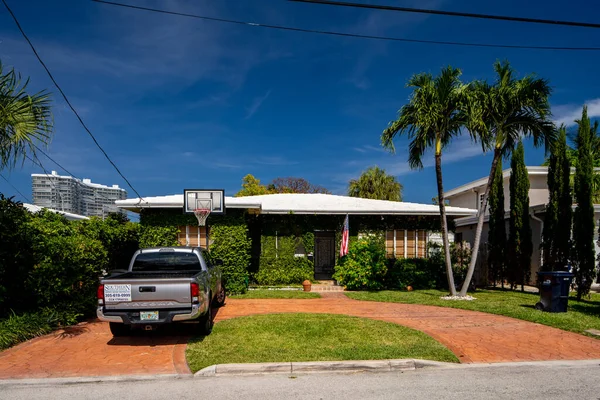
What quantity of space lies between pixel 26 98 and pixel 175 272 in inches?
170

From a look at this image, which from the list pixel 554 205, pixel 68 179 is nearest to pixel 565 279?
pixel 554 205

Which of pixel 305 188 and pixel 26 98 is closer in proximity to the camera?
pixel 26 98

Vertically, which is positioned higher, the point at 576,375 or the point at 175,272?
the point at 175,272

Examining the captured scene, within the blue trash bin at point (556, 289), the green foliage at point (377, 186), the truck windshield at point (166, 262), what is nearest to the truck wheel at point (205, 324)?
the truck windshield at point (166, 262)

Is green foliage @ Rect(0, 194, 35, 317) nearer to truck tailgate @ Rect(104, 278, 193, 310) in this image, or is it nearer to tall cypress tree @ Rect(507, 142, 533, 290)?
truck tailgate @ Rect(104, 278, 193, 310)

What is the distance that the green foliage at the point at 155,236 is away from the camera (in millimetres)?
14117

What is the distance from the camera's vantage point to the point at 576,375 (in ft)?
18.8

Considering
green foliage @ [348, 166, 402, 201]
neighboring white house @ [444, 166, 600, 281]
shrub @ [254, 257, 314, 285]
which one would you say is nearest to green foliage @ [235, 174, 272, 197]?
green foliage @ [348, 166, 402, 201]

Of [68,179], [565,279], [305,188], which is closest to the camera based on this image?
[565,279]

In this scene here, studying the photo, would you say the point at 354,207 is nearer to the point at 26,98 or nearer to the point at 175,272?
the point at 175,272

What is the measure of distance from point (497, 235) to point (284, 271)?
875 centimetres

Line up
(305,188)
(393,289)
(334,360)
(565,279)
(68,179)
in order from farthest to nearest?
(305,188) → (68,179) → (393,289) → (565,279) → (334,360)

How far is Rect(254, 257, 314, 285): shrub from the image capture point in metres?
15.3

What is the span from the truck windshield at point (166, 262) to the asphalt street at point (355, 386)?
322 centimetres
